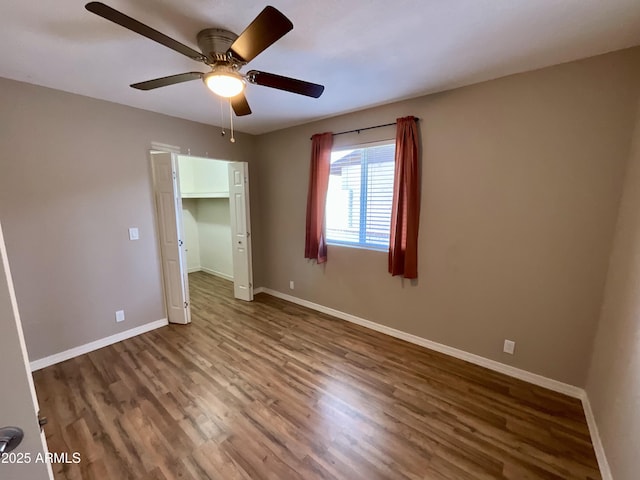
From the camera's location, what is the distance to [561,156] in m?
2.05

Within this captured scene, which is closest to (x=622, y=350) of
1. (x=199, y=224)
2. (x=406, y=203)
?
(x=406, y=203)

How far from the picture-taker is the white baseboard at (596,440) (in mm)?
1537

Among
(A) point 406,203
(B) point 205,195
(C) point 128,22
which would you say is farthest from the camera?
(B) point 205,195

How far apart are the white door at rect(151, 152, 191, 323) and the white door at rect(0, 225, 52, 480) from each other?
274cm

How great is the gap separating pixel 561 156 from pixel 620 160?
32 centimetres

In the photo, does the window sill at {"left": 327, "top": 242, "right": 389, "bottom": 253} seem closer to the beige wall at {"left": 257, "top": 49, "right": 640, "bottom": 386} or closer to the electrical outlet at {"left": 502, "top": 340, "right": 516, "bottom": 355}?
the beige wall at {"left": 257, "top": 49, "right": 640, "bottom": 386}

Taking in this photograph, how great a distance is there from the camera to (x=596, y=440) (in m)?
1.73

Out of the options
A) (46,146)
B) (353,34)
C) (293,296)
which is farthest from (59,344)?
(353,34)

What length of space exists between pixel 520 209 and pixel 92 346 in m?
4.38

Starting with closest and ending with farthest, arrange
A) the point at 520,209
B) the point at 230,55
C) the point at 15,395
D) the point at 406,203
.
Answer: the point at 15,395, the point at 230,55, the point at 520,209, the point at 406,203

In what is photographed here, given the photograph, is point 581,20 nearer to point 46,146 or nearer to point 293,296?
point 293,296

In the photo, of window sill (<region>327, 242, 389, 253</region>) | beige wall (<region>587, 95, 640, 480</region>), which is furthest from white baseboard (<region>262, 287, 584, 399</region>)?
window sill (<region>327, 242, 389, 253</region>)

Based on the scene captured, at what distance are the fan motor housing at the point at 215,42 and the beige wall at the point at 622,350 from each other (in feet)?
8.84

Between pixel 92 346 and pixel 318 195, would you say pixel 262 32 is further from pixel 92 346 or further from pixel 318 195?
pixel 92 346
